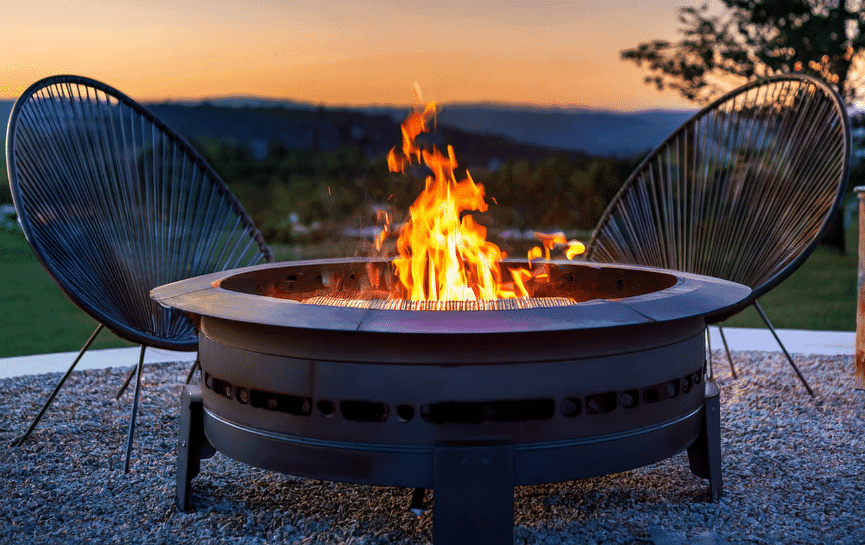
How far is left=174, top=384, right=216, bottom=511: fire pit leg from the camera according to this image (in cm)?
176

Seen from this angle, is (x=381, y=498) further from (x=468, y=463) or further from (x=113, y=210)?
(x=113, y=210)

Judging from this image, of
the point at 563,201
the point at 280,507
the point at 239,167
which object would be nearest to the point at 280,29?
the point at 239,167

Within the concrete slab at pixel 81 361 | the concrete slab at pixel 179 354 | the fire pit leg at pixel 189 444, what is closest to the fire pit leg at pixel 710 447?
the fire pit leg at pixel 189 444

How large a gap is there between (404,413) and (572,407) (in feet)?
1.13

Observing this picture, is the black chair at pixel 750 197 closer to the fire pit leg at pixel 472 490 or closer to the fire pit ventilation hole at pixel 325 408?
the fire pit leg at pixel 472 490

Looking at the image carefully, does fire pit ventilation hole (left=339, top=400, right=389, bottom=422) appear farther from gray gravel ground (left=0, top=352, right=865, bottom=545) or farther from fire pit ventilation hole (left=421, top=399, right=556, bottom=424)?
gray gravel ground (left=0, top=352, right=865, bottom=545)

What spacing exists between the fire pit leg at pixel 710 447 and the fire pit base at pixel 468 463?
185 mm

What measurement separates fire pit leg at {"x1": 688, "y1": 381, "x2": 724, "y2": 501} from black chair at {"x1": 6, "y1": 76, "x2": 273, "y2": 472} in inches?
63.4

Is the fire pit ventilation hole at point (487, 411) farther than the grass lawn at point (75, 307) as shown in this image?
No

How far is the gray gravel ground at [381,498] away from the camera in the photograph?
1655 millimetres

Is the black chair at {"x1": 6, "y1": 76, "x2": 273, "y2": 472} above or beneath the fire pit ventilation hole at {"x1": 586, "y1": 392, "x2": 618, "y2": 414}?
above

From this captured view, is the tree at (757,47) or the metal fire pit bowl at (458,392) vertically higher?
the tree at (757,47)

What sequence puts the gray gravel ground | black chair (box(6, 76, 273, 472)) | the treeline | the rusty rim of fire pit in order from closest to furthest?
the rusty rim of fire pit, the gray gravel ground, black chair (box(6, 76, 273, 472)), the treeline

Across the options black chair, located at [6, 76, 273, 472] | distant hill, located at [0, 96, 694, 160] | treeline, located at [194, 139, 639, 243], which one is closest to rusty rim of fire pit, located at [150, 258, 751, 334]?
black chair, located at [6, 76, 273, 472]
